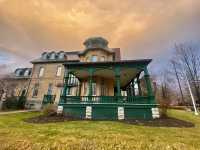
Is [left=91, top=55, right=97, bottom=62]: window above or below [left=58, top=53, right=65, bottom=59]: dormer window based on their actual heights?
below

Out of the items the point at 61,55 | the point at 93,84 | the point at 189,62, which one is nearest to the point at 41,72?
the point at 61,55

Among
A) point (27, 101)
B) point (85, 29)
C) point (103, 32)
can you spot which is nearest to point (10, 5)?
point (85, 29)

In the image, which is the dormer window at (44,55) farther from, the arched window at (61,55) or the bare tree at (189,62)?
the bare tree at (189,62)

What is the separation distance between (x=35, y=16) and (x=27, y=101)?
491 inches

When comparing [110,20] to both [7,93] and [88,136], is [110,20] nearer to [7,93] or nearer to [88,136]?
[88,136]

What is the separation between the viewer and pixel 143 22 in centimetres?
1502

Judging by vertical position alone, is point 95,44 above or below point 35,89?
above

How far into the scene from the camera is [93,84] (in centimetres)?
1488

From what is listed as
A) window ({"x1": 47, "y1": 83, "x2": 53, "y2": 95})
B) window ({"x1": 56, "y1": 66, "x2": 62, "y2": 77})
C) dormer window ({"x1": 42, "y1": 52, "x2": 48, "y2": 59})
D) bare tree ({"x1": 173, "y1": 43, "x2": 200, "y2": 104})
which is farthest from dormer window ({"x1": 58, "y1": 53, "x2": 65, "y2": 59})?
bare tree ({"x1": 173, "y1": 43, "x2": 200, "y2": 104})

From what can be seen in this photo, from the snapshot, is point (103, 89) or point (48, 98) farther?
point (48, 98)

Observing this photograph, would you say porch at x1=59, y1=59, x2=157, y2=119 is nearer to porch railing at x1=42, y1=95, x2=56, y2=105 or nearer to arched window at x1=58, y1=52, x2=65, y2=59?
porch railing at x1=42, y1=95, x2=56, y2=105

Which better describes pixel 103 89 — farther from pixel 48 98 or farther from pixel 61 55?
pixel 61 55

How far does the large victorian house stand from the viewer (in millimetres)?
9922

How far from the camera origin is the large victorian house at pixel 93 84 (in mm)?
9922
